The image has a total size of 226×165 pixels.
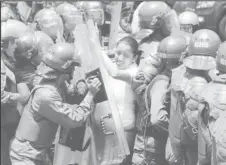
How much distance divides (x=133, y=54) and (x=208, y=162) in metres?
1.96

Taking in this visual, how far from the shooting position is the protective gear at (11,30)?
8461mm

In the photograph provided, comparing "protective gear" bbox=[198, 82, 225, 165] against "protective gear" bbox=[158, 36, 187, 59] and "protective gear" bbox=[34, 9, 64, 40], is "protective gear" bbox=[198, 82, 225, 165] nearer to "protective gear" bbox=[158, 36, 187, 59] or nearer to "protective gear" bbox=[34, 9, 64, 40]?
"protective gear" bbox=[158, 36, 187, 59]

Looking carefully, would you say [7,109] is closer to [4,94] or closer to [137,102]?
[4,94]

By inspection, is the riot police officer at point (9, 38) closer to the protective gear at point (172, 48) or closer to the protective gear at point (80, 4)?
the protective gear at point (80, 4)

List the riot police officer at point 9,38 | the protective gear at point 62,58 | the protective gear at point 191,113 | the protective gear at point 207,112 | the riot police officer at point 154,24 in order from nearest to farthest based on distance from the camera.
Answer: the protective gear at point 207,112 → the protective gear at point 191,113 → the protective gear at point 62,58 → the riot police officer at point 154,24 → the riot police officer at point 9,38

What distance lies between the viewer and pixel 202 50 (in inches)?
242

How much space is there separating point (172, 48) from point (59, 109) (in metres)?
1.54

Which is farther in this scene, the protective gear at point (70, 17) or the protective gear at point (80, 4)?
the protective gear at point (80, 4)

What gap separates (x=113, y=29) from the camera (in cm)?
858

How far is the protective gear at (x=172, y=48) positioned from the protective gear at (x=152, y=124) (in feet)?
0.87

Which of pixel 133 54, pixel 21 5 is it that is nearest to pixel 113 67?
pixel 133 54

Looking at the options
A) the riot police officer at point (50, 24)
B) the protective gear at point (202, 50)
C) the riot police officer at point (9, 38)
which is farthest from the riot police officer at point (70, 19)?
the protective gear at point (202, 50)

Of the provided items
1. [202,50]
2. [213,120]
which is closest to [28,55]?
[202,50]

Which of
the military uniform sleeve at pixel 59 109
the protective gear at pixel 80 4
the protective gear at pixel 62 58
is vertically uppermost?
the protective gear at pixel 62 58
